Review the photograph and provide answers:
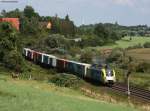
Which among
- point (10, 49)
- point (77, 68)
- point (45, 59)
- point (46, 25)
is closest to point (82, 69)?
point (77, 68)

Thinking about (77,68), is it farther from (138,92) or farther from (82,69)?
(138,92)

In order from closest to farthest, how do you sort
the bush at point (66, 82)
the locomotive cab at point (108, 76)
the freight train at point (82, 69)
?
the bush at point (66, 82) < the locomotive cab at point (108, 76) < the freight train at point (82, 69)

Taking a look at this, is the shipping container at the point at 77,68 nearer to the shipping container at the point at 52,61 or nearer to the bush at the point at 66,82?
the shipping container at the point at 52,61

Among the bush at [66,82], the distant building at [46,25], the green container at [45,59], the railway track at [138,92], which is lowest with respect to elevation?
the green container at [45,59]

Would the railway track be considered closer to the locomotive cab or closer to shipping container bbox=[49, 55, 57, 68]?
the locomotive cab

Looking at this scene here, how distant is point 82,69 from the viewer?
6656 centimetres

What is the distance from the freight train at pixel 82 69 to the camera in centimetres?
5763

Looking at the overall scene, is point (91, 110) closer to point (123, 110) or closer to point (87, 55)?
point (123, 110)

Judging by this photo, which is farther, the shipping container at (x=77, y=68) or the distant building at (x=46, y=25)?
the distant building at (x=46, y=25)

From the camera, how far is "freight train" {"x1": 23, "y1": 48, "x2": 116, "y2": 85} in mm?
57631

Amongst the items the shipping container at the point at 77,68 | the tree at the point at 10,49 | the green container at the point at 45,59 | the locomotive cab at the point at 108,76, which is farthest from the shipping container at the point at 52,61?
the locomotive cab at the point at 108,76

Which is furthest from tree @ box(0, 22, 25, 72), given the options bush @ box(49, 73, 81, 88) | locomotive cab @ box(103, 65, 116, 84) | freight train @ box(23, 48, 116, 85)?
locomotive cab @ box(103, 65, 116, 84)

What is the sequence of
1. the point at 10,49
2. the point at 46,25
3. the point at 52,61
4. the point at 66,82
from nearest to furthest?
the point at 66,82 < the point at 10,49 < the point at 52,61 < the point at 46,25

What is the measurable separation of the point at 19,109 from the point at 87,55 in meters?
86.6
